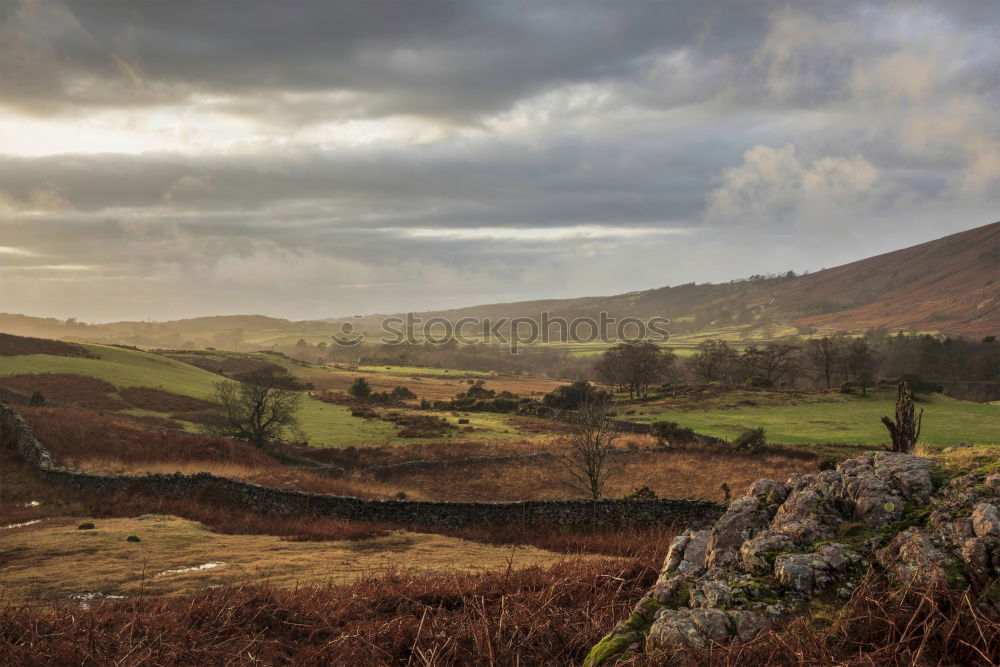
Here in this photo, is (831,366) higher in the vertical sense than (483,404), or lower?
higher

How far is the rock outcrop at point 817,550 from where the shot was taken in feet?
13.3

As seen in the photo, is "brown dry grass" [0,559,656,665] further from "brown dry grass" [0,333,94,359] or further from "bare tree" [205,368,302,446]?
"brown dry grass" [0,333,94,359]

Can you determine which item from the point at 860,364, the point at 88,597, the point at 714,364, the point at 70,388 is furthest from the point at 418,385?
the point at 88,597

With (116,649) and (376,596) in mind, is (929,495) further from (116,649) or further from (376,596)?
(116,649)

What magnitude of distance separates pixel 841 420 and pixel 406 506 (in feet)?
182

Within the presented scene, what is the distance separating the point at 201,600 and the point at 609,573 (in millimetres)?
4691

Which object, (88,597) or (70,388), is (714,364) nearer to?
(70,388)

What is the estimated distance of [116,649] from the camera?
5.07m

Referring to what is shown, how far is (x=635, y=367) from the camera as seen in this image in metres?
99.2

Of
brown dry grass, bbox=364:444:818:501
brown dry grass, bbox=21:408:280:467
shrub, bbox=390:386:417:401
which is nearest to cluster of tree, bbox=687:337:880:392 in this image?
brown dry grass, bbox=364:444:818:501

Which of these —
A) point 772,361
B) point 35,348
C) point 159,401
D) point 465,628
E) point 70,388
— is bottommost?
point 772,361

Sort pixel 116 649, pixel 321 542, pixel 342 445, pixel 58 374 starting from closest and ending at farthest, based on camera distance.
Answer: pixel 116 649, pixel 321 542, pixel 342 445, pixel 58 374

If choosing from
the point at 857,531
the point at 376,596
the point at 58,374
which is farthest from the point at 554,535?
the point at 58,374

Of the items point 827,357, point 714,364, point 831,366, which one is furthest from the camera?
point 714,364
